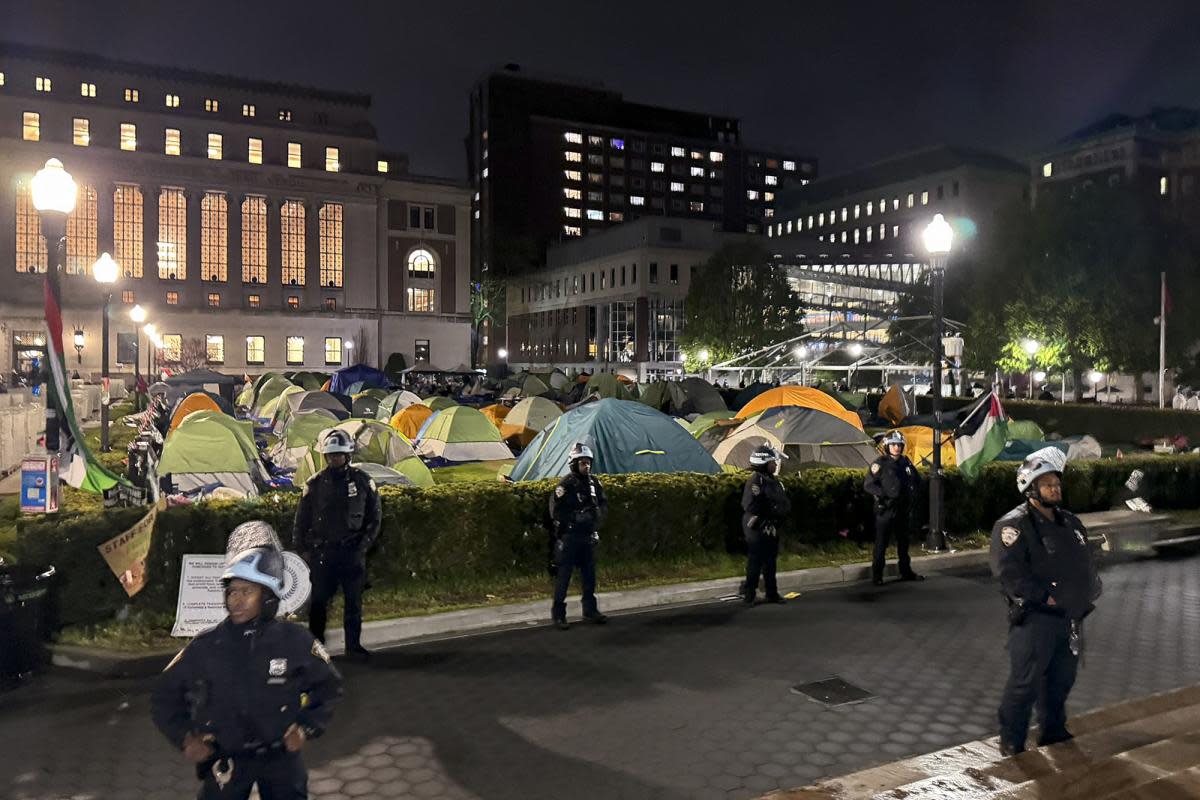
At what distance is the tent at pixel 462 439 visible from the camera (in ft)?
77.6

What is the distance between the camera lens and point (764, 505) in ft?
31.3

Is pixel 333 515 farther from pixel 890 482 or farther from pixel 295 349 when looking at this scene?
pixel 295 349

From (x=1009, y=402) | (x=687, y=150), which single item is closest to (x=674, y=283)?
(x=1009, y=402)

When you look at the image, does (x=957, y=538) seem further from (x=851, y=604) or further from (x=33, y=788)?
(x=33, y=788)

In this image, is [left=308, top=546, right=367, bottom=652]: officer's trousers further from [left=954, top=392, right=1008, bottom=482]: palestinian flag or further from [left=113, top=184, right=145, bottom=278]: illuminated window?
[left=113, top=184, right=145, bottom=278]: illuminated window

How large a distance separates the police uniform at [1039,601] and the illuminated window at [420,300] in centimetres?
7564

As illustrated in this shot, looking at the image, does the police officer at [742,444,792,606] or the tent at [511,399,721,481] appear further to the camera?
the tent at [511,399,721,481]

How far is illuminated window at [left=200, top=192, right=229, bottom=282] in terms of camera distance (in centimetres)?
7025

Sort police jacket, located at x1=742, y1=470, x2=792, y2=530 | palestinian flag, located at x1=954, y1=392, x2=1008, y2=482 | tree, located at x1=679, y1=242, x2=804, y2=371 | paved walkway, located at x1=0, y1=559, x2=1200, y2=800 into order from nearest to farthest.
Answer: paved walkway, located at x1=0, y1=559, x2=1200, y2=800 < police jacket, located at x1=742, y1=470, x2=792, y2=530 < palestinian flag, located at x1=954, y1=392, x2=1008, y2=482 < tree, located at x1=679, y1=242, x2=804, y2=371

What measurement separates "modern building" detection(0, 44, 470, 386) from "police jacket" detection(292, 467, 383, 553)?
197 feet

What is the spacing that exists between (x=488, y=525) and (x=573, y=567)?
164 centimetres

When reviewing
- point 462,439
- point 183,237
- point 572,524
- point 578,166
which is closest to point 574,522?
point 572,524

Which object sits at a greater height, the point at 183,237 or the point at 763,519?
the point at 183,237

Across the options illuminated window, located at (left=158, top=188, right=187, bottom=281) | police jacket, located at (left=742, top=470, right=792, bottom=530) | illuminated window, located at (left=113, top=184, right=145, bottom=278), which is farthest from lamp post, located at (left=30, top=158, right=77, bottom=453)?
illuminated window, located at (left=158, top=188, right=187, bottom=281)
